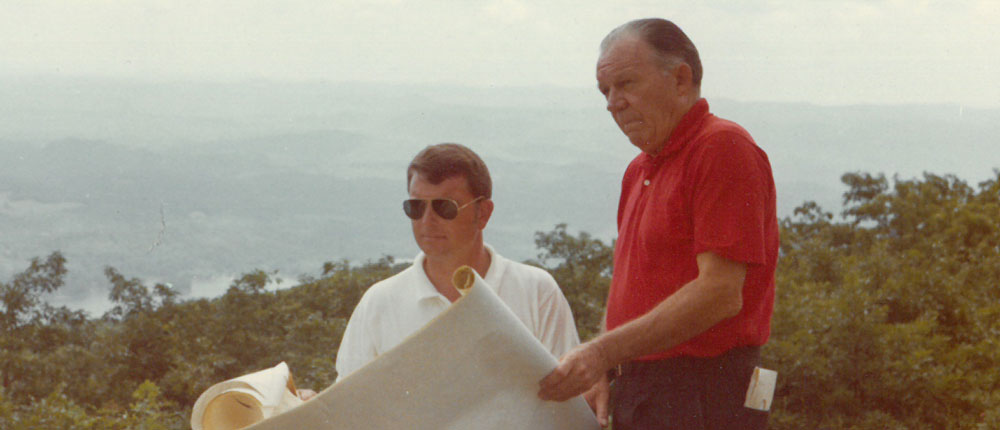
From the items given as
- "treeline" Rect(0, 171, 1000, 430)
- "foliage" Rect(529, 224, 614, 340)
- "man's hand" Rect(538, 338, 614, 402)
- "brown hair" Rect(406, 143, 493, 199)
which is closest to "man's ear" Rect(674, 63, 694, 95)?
"brown hair" Rect(406, 143, 493, 199)

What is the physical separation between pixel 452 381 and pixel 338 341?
4.46m

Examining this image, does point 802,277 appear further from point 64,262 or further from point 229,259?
point 64,262

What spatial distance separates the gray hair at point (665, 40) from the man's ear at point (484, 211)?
1.92 feet

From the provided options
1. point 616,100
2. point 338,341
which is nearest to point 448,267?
point 616,100

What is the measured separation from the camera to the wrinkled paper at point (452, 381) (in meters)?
2.23

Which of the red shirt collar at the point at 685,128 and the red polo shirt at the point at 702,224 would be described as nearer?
the red polo shirt at the point at 702,224

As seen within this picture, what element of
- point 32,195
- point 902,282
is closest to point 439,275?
point 32,195

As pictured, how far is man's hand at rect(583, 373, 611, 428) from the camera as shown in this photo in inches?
117

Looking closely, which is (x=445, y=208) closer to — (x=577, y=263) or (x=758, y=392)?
(x=758, y=392)

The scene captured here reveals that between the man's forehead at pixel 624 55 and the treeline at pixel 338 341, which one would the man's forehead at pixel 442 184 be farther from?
the treeline at pixel 338 341

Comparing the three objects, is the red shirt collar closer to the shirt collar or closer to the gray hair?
the gray hair

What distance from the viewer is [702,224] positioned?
2512 mm

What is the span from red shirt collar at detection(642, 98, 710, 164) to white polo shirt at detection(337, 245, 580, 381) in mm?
573

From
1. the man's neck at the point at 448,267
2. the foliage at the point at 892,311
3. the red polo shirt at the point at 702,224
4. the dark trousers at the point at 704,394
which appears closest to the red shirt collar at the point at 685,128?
the red polo shirt at the point at 702,224
